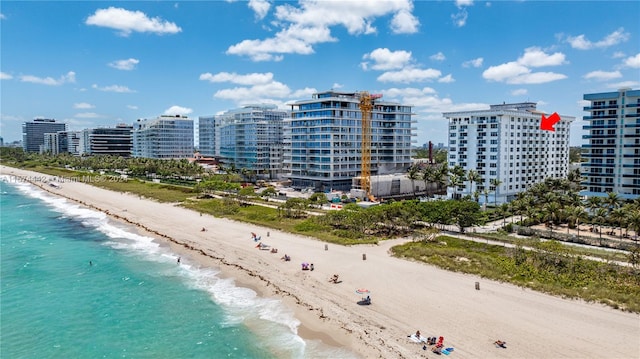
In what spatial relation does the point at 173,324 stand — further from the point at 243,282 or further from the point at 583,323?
the point at 583,323

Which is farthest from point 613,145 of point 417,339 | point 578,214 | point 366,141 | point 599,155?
point 417,339

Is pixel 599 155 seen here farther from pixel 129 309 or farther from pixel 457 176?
pixel 129 309

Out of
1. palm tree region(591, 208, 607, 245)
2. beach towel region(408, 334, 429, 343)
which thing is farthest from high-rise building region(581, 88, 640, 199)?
beach towel region(408, 334, 429, 343)

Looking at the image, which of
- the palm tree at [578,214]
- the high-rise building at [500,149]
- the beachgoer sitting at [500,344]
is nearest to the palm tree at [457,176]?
the high-rise building at [500,149]

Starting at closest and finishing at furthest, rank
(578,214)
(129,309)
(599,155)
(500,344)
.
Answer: (500,344) → (129,309) → (578,214) → (599,155)

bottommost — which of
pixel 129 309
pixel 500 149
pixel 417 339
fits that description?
pixel 129 309
